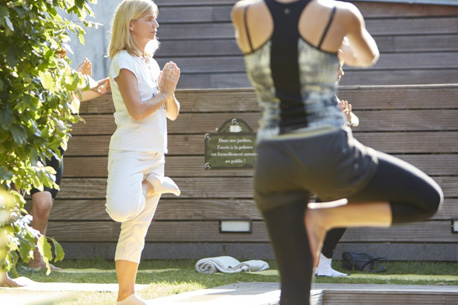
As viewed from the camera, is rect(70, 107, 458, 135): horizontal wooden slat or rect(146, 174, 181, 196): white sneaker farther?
rect(70, 107, 458, 135): horizontal wooden slat

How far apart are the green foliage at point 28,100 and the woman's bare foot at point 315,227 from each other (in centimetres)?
187

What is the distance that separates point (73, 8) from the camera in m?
4.62

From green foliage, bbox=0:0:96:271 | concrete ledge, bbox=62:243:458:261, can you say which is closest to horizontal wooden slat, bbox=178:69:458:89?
concrete ledge, bbox=62:243:458:261

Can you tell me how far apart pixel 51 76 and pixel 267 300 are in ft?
5.44

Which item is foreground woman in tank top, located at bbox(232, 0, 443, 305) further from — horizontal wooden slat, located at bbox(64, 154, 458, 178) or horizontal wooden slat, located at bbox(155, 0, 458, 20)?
horizontal wooden slat, located at bbox(155, 0, 458, 20)

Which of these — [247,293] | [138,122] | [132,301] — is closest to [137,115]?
[138,122]

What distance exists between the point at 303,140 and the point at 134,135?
1.79 m

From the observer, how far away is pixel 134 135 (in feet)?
14.3

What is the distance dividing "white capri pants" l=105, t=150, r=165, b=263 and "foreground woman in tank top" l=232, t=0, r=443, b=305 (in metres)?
1.58

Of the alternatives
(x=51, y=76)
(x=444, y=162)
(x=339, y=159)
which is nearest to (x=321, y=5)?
(x=339, y=159)

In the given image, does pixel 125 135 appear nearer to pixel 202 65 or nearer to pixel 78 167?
pixel 78 167

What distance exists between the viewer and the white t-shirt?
434 cm

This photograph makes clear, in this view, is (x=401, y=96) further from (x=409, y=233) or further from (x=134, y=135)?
(x=134, y=135)

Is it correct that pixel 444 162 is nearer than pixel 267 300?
No
